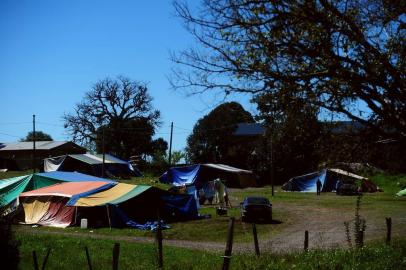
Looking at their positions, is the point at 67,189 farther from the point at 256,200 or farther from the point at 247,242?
the point at 247,242

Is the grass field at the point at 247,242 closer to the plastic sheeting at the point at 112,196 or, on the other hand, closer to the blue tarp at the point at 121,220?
the blue tarp at the point at 121,220

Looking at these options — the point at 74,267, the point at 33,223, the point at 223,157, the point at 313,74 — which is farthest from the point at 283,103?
the point at 223,157

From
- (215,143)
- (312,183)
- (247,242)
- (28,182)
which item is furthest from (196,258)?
(215,143)

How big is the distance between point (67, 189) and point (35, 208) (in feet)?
7.58

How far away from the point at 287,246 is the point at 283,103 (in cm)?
1169

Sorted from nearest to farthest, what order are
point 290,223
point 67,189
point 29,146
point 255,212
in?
point 255,212 → point 290,223 → point 67,189 → point 29,146

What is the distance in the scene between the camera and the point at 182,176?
179ft

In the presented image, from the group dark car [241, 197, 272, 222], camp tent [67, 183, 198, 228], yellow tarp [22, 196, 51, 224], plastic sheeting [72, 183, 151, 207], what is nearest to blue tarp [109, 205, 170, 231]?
camp tent [67, 183, 198, 228]

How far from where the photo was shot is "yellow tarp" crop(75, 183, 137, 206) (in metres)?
29.3

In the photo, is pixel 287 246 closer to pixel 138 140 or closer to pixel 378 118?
pixel 378 118

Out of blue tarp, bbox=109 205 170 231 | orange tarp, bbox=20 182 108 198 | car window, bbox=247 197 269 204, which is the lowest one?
blue tarp, bbox=109 205 170 231

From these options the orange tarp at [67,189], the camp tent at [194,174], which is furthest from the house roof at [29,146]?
the orange tarp at [67,189]

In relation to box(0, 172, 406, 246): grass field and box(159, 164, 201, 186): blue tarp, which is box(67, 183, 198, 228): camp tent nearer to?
box(0, 172, 406, 246): grass field

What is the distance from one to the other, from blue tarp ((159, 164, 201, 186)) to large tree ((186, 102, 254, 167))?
811 inches
